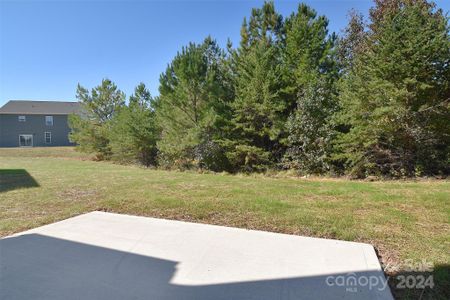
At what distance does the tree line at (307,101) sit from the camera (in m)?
8.70

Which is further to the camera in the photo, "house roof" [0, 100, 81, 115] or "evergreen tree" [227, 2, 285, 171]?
"house roof" [0, 100, 81, 115]

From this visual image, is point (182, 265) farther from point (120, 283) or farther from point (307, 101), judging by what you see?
point (307, 101)

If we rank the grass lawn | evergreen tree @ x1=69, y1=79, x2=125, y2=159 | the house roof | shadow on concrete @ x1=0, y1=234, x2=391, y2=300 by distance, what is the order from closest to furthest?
shadow on concrete @ x1=0, y1=234, x2=391, y2=300 → the grass lawn → evergreen tree @ x1=69, y1=79, x2=125, y2=159 → the house roof

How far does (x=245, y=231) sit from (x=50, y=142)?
37.5 m

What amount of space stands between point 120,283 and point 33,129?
38.2m

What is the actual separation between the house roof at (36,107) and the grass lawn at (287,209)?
31070 mm

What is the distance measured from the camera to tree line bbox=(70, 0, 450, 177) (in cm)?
870

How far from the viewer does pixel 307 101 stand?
35.8ft

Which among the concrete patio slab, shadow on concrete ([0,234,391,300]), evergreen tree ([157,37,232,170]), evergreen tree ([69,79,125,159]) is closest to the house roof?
evergreen tree ([69,79,125,159])

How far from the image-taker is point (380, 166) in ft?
31.9

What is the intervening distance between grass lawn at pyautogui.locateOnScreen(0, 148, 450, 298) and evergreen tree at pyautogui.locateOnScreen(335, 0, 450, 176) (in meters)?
3.51

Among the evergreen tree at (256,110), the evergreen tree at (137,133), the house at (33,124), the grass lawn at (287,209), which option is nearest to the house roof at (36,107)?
the house at (33,124)

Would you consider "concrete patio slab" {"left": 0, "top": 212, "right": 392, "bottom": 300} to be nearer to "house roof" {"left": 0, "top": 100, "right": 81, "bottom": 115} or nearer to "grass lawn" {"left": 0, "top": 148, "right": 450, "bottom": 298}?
"grass lawn" {"left": 0, "top": 148, "right": 450, "bottom": 298}

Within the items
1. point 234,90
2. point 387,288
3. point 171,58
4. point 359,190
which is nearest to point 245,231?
point 387,288
